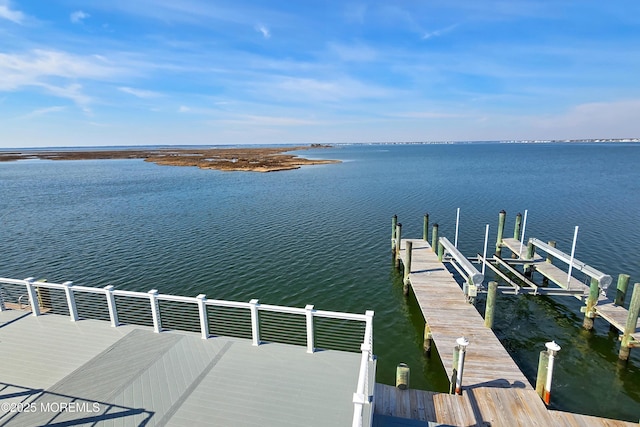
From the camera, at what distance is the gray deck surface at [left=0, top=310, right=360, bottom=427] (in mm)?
6078

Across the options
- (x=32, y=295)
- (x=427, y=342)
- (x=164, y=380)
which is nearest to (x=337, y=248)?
(x=427, y=342)

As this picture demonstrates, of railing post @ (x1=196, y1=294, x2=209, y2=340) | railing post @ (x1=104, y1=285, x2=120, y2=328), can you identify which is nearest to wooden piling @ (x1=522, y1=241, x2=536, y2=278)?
railing post @ (x1=196, y1=294, x2=209, y2=340)

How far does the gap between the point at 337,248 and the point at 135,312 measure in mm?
11835

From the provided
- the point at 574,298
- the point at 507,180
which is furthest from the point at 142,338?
the point at 507,180

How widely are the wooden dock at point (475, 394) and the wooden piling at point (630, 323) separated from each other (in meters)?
4.67

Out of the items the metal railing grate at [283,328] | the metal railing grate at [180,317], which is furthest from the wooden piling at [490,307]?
the metal railing grate at [180,317]

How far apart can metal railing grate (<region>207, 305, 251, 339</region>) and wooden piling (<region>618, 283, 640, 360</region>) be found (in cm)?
1335

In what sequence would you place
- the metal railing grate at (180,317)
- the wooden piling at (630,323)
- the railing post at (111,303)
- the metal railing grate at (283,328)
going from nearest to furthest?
the railing post at (111,303)
the wooden piling at (630,323)
the metal railing grate at (283,328)
the metal railing grate at (180,317)

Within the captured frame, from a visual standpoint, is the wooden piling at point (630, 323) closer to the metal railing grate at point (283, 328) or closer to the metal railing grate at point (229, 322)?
the metal railing grate at point (283, 328)

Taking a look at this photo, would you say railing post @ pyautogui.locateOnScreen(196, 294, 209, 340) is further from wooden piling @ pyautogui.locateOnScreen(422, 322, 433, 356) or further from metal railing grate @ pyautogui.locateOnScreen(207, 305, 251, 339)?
wooden piling @ pyautogui.locateOnScreen(422, 322, 433, 356)

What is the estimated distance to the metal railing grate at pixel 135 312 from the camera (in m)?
13.5

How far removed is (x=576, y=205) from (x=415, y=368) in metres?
31.6

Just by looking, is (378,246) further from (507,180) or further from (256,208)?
(507,180)

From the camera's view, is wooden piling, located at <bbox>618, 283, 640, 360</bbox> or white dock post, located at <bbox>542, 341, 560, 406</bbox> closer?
white dock post, located at <bbox>542, 341, 560, 406</bbox>
